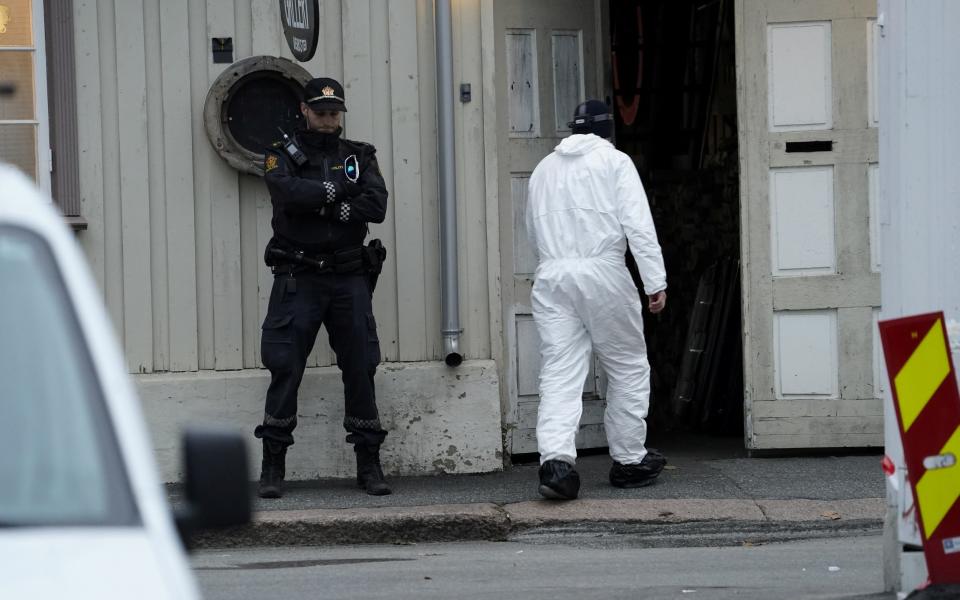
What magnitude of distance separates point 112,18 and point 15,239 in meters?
5.82

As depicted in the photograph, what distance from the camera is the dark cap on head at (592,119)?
8078 mm

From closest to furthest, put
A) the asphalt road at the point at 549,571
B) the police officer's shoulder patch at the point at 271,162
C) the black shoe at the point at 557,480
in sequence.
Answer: the asphalt road at the point at 549,571 → the black shoe at the point at 557,480 → the police officer's shoulder patch at the point at 271,162

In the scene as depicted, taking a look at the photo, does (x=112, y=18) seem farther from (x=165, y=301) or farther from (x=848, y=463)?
(x=848, y=463)

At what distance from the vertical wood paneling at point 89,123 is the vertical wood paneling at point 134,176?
0.38ft

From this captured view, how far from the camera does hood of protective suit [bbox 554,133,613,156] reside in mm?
7992

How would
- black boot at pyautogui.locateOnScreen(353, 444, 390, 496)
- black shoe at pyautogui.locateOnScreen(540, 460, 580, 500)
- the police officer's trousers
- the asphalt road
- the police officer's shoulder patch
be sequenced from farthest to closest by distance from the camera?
1. black boot at pyautogui.locateOnScreen(353, 444, 390, 496)
2. the police officer's trousers
3. the police officer's shoulder patch
4. black shoe at pyautogui.locateOnScreen(540, 460, 580, 500)
5. the asphalt road

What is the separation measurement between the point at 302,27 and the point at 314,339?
1559 mm

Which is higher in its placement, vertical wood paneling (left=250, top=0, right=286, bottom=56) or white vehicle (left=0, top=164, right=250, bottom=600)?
vertical wood paneling (left=250, top=0, right=286, bottom=56)

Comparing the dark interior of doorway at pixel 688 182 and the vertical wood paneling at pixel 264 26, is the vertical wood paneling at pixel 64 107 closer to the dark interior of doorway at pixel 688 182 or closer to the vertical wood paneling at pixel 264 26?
the vertical wood paneling at pixel 264 26

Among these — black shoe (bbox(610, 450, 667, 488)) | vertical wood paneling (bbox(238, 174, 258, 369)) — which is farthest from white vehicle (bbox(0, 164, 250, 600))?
vertical wood paneling (bbox(238, 174, 258, 369))

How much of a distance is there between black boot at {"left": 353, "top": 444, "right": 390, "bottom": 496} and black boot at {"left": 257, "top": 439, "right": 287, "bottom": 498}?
40 centimetres

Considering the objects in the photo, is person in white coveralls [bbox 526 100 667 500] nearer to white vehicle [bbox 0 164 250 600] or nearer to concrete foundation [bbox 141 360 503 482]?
concrete foundation [bbox 141 360 503 482]

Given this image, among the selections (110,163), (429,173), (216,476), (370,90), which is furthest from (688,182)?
(216,476)

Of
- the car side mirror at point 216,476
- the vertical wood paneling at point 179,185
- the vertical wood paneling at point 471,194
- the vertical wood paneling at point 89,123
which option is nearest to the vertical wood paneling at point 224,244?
the vertical wood paneling at point 179,185
